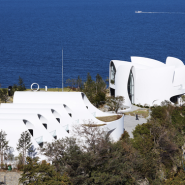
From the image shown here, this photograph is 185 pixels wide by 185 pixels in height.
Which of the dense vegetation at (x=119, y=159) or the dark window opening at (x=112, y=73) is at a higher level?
the dark window opening at (x=112, y=73)

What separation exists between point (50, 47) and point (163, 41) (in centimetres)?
3690

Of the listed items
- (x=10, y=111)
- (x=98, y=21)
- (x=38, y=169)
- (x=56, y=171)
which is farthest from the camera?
(x=98, y=21)

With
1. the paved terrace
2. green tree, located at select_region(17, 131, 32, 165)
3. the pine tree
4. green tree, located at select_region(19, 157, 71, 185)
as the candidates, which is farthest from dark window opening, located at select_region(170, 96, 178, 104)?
green tree, located at select_region(19, 157, 71, 185)

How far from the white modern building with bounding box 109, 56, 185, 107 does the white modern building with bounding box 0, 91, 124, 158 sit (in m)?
13.6

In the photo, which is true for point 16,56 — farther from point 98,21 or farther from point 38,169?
point 38,169

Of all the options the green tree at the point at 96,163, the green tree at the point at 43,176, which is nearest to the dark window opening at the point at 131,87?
the green tree at the point at 96,163

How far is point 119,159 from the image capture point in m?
28.1

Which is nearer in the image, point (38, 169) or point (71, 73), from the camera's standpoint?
point (38, 169)

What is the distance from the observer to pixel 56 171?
27.7 metres

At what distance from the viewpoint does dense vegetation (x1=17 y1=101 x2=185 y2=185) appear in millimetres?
27062

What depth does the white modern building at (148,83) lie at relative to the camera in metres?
55.2

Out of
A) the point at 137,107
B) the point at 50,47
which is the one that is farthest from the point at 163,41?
the point at 137,107

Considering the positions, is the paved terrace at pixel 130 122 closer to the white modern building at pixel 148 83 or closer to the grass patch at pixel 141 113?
the grass patch at pixel 141 113

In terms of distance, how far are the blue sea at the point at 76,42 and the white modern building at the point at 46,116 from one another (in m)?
41.9
